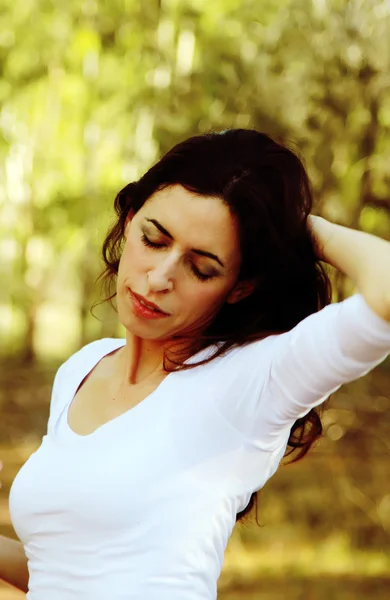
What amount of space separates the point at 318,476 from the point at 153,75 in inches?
125

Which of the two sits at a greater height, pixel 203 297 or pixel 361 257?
pixel 361 257

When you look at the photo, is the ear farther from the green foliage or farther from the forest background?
the green foliage

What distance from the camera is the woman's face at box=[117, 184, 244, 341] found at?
131 cm

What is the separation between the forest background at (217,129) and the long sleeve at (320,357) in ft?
4.20

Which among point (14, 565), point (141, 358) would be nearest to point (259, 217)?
point (141, 358)

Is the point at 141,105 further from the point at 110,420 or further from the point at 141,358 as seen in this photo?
the point at 110,420

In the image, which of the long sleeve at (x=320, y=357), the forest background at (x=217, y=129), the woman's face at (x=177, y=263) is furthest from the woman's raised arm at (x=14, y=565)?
the forest background at (x=217, y=129)

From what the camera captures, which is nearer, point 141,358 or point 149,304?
point 149,304

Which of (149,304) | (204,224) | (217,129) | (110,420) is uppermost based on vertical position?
(204,224)

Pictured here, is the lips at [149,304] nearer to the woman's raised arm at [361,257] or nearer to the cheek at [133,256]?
the cheek at [133,256]

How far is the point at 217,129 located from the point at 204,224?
3.18m

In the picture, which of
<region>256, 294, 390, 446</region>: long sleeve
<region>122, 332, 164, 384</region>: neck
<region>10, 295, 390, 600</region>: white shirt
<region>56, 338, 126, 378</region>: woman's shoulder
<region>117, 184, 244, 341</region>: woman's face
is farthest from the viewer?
<region>56, 338, 126, 378</region>: woman's shoulder

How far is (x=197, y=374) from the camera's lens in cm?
127

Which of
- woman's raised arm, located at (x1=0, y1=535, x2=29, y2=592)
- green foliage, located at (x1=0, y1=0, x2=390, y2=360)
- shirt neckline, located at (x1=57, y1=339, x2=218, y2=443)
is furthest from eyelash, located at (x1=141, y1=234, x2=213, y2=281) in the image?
green foliage, located at (x1=0, y1=0, x2=390, y2=360)
